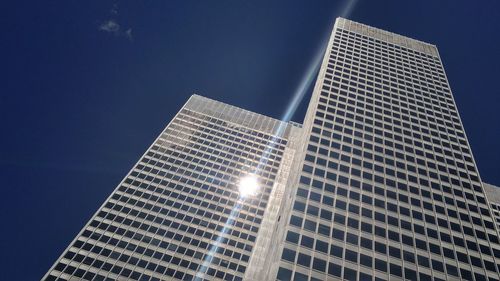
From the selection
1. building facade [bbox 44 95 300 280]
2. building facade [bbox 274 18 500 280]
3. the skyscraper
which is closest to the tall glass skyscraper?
building facade [bbox 274 18 500 280]

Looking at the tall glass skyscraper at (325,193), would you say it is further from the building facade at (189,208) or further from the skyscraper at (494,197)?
the skyscraper at (494,197)

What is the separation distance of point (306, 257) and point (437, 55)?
97221mm

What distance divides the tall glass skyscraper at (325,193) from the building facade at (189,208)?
37 centimetres

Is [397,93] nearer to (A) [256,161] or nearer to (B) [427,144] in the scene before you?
(B) [427,144]

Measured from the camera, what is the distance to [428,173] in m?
78.8

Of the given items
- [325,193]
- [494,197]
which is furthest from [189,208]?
[494,197]

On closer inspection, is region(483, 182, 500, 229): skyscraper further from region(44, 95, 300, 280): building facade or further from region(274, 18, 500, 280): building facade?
region(44, 95, 300, 280): building facade

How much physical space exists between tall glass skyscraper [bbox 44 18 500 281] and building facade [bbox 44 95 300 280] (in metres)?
0.37

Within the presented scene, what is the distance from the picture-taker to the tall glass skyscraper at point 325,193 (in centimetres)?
6188

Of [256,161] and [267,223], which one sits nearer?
[267,223]

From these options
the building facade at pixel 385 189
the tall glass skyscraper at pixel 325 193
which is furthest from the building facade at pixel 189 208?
the building facade at pixel 385 189

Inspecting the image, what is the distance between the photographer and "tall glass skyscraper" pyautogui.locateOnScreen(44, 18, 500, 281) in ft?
203

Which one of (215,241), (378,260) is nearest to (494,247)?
(378,260)

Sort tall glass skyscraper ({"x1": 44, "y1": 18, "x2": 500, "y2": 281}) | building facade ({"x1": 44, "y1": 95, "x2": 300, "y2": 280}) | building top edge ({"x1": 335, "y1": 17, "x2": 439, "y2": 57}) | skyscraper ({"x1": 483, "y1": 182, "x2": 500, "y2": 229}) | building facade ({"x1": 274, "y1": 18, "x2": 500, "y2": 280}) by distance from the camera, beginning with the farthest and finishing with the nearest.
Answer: building top edge ({"x1": 335, "y1": 17, "x2": 439, "y2": 57})
skyscraper ({"x1": 483, "y1": 182, "x2": 500, "y2": 229})
building facade ({"x1": 44, "y1": 95, "x2": 300, "y2": 280})
tall glass skyscraper ({"x1": 44, "y1": 18, "x2": 500, "y2": 281})
building facade ({"x1": 274, "y1": 18, "x2": 500, "y2": 280})
